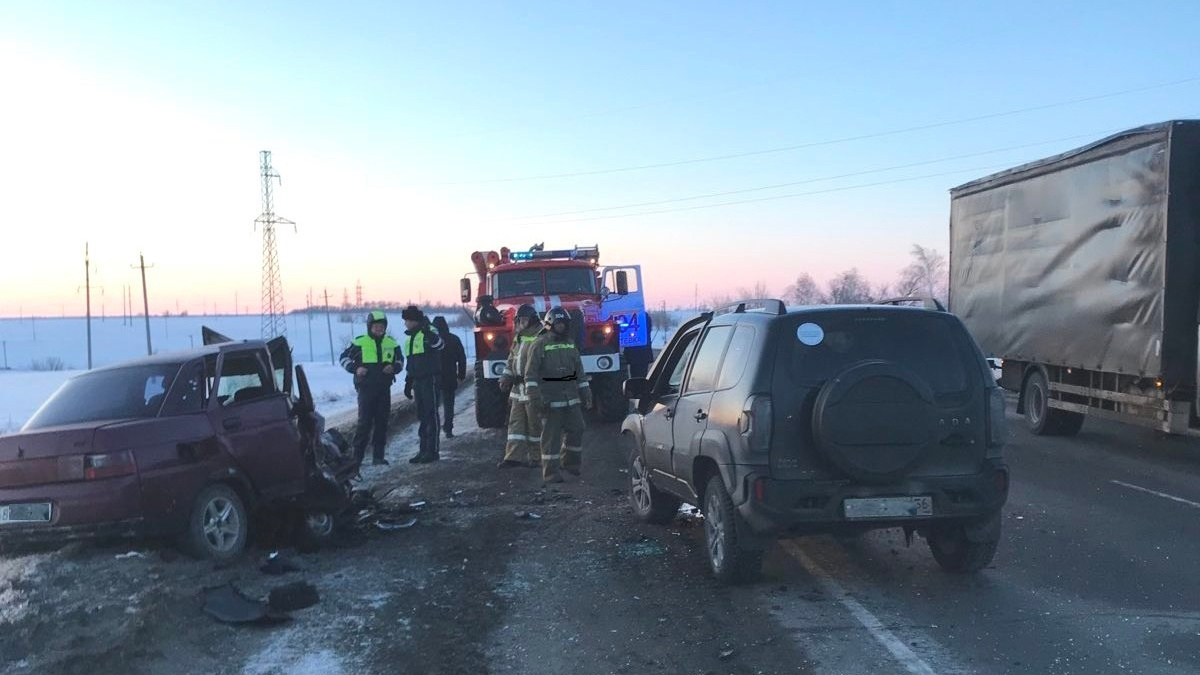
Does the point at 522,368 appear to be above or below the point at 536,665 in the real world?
above

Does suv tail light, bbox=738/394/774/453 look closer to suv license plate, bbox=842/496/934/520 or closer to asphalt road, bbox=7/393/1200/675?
suv license plate, bbox=842/496/934/520

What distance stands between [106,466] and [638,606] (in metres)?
3.51

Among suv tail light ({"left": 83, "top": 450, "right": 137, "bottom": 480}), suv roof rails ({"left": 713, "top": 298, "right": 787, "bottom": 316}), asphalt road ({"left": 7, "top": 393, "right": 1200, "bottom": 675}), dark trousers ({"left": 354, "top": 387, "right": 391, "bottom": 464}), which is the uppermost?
suv roof rails ({"left": 713, "top": 298, "right": 787, "bottom": 316})

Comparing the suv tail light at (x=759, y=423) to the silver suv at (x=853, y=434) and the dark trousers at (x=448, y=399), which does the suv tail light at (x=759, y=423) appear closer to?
the silver suv at (x=853, y=434)

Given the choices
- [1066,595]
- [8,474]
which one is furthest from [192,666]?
[1066,595]

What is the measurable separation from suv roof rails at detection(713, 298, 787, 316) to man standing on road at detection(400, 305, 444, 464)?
570 centimetres

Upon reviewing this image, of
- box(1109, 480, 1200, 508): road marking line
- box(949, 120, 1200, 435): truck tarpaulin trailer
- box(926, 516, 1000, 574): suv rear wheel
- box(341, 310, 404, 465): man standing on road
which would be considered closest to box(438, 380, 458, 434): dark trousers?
box(341, 310, 404, 465): man standing on road

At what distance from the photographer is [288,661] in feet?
16.1

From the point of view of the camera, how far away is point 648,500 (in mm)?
8062

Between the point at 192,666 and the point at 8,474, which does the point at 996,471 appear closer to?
the point at 192,666

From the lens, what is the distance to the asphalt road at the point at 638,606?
15.9 feet

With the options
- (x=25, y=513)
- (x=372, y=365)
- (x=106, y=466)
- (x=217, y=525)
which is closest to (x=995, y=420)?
(x=217, y=525)

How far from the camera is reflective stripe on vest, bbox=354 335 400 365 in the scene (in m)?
11.5

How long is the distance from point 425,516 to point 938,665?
5086 millimetres
